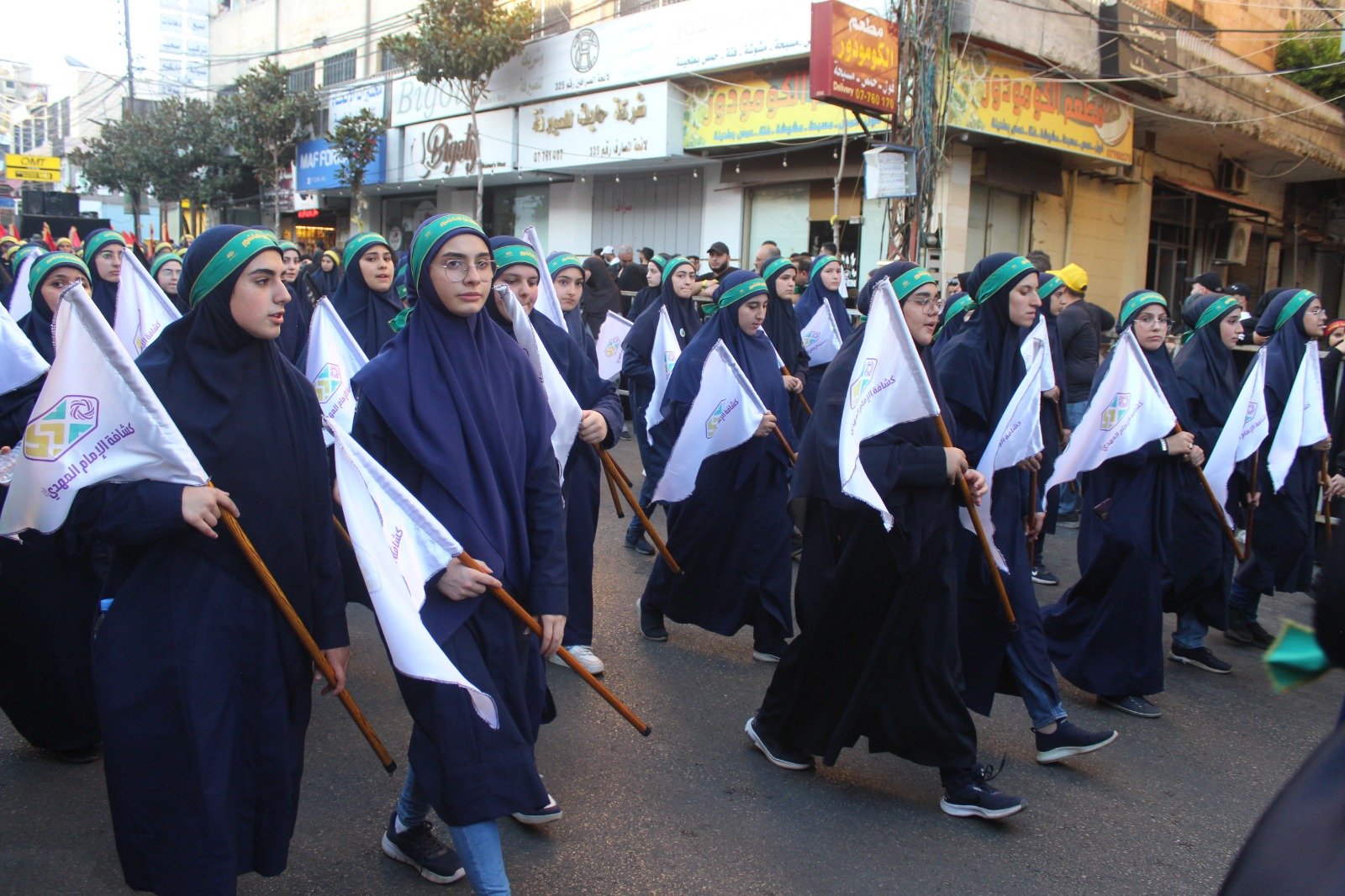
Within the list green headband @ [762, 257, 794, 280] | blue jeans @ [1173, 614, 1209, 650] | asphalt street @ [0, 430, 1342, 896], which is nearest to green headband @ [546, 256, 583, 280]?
green headband @ [762, 257, 794, 280]

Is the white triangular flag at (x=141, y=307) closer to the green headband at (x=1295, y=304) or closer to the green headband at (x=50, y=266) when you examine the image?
the green headband at (x=50, y=266)

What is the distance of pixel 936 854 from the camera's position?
3309mm

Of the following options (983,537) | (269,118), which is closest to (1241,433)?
(983,537)

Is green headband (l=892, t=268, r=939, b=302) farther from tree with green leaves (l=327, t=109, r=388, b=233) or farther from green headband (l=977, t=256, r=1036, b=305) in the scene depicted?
tree with green leaves (l=327, t=109, r=388, b=233)

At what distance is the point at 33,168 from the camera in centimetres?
2625

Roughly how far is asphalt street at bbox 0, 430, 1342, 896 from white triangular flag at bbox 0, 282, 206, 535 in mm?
1312

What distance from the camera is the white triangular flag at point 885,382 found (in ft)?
11.2

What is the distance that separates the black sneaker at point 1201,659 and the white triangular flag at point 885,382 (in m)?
2.66

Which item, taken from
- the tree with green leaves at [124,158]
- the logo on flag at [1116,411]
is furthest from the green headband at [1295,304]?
the tree with green leaves at [124,158]

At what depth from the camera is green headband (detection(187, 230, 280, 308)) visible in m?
2.55

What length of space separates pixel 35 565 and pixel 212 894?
6.22 feet

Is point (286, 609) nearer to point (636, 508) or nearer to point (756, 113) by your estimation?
point (636, 508)

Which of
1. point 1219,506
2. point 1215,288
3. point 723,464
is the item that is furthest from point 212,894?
point 1215,288

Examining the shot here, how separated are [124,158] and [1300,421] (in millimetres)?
31687
